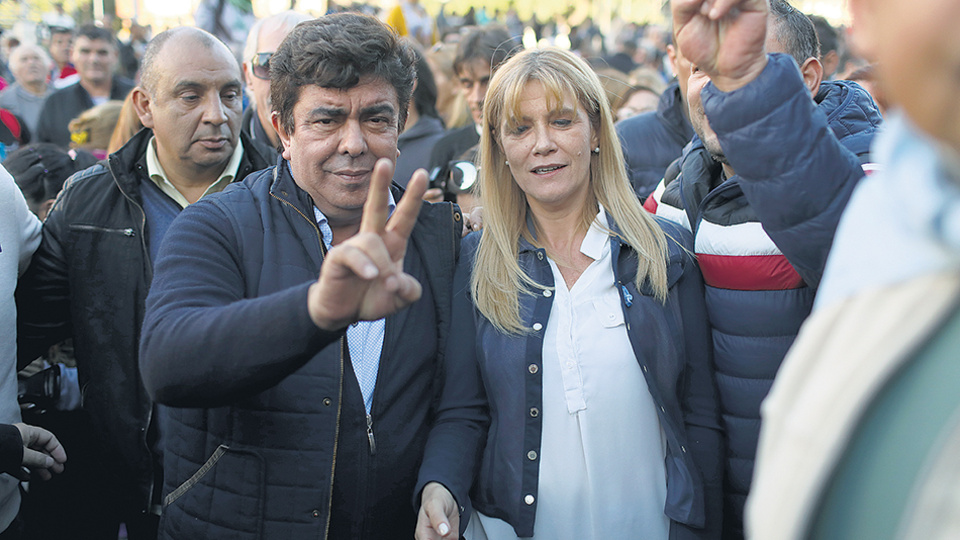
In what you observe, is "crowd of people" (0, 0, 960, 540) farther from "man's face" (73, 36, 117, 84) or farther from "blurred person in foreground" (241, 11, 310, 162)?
"man's face" (73, 36, 117, 84)

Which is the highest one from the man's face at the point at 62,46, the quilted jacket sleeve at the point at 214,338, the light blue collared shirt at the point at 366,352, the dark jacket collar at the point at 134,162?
the man's face at the point at 62,46

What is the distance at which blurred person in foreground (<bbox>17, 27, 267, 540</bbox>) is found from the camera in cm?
271

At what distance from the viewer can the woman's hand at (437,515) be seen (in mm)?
1976

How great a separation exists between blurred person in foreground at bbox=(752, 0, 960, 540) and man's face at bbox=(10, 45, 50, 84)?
379 inches

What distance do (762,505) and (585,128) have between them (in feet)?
5.65

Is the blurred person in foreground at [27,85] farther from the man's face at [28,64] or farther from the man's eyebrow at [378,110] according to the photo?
the man's eyebrow at [378,110]

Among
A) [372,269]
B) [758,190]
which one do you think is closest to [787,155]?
[758,190]

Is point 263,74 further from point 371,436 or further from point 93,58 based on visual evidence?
point 93,58

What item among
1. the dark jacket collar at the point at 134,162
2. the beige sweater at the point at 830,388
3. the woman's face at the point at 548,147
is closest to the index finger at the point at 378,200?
the beige sweater at the point at 830,388

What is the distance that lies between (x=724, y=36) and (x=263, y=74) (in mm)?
2882

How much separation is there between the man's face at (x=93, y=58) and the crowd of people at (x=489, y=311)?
4.91 m

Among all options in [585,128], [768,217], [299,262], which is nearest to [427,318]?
[299,262]

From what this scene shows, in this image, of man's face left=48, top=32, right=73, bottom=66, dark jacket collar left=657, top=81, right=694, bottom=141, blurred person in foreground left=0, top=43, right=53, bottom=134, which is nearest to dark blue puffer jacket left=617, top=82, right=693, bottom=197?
dark jacket collar left=657, top=81, right=694, bottom=141

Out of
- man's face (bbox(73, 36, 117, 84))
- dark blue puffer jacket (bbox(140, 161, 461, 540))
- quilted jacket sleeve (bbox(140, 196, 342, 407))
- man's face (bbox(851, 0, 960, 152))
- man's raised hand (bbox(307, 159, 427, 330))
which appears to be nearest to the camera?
man's face (bbox(851, 0, 960, 152))
